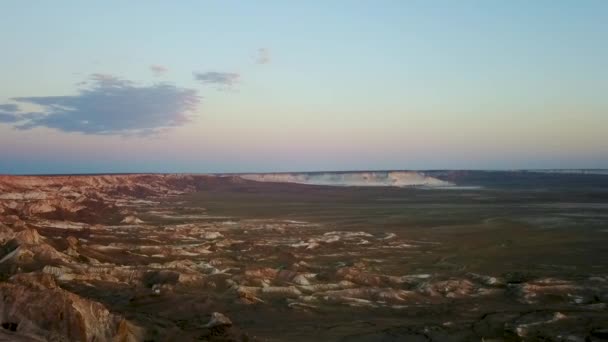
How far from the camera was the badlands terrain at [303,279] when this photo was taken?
55.2 feet

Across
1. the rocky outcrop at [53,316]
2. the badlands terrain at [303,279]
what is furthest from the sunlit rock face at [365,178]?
the rocky outcrop at [53,316]

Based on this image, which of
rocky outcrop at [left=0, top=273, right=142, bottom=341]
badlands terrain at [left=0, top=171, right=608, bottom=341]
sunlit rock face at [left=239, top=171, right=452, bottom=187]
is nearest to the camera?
rocky outcrop at [left=0, top=273, right=142, bottom=341]

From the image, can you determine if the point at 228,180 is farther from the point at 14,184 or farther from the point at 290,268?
the point at 290,268

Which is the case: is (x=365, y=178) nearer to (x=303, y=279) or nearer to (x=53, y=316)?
(x=303, y=279)

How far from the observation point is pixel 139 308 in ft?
69.0

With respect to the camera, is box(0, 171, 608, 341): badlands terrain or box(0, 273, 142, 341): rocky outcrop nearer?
box(0, 273, 142, 341): rocky outcrop

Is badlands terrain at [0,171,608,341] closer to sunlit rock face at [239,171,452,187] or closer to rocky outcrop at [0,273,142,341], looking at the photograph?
rocky outcrop at [0,273,142,341]

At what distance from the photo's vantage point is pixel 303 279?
2673 centimetres

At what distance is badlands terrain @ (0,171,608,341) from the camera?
16.8 meters

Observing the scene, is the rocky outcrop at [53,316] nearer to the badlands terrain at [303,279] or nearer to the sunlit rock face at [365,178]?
the badlands terrain at [303,279]

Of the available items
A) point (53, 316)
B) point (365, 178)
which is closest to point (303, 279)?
point (53, 316)

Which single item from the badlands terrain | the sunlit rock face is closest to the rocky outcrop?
the badlands terrain

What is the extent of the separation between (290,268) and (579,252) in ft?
64.6

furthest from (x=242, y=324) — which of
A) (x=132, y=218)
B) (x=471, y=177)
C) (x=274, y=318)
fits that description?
(x=471, y=177)
